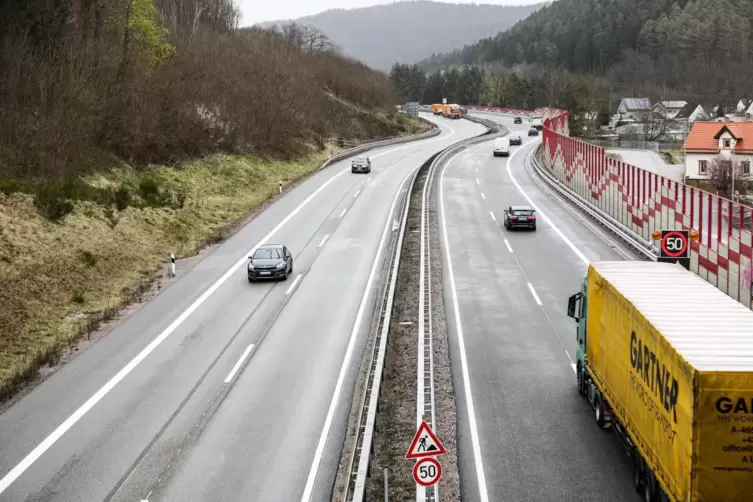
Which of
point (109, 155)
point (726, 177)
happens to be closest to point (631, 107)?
point (726, 177)

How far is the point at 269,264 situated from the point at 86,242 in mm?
7941

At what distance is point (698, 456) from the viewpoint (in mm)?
10664

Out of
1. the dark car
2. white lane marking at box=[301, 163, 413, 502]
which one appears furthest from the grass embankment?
white lane marking at box=[301, 163, 413, 502]

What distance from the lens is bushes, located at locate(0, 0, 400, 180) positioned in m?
39.9

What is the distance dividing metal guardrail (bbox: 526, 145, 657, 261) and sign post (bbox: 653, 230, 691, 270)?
6.69m

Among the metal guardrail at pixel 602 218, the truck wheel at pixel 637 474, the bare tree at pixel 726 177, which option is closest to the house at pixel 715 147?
the bare tree at pixel 726 177

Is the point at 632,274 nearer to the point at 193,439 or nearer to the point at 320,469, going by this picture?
the point at 320,469

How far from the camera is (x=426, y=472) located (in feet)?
39.5

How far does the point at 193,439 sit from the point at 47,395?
520cm

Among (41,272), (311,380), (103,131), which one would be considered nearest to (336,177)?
(103,131)

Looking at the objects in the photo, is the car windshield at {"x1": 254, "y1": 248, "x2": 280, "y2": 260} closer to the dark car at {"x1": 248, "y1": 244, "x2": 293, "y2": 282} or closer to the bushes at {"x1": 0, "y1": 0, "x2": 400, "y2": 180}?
the dark car at {"x1": 248, "y1": 244, "x2": 293, "y2": 282}

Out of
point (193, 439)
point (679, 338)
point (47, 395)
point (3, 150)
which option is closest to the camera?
point (679, 338)

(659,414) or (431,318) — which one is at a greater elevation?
(659,414)

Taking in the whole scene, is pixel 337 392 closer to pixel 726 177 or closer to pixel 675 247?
pixel 675 247
